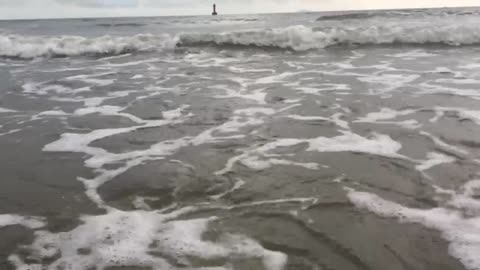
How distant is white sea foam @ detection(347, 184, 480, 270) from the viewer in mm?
2684

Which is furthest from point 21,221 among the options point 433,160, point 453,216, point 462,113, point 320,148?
point 462,113

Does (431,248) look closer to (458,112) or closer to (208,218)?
(208,218)

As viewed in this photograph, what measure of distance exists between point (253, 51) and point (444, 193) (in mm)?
10782

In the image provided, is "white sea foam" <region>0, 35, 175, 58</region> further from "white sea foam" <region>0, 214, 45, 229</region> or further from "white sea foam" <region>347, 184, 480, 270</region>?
"white sea foam" <region>347, 184, 480, 270</region>

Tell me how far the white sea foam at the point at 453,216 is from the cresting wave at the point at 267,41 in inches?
424

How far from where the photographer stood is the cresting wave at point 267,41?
45.5 feet

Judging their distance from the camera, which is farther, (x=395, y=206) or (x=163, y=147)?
(x=163, y=147)

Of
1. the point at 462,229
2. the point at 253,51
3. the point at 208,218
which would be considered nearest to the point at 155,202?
the point at 208,218

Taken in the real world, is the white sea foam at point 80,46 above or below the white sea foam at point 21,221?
above

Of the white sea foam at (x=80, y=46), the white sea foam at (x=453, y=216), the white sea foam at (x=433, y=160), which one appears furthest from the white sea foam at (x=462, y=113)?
the white sea foam at (x=80, y=46)

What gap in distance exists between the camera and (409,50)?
1241 centimetres

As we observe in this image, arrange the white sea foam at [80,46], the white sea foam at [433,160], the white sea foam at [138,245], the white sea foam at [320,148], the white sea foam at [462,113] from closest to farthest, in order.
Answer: the white sea foam at [138,245] < the white sea foam at [433,160] < the white sea foam at [320,148] < the white sea foam at [462,113] < the white sea foam at [80,46]

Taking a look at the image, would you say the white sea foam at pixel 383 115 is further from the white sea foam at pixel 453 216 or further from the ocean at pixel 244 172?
the white sea foam at pixel 453 216

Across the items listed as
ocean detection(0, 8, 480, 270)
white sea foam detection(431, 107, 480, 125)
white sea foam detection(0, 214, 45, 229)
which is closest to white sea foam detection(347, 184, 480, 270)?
ocean detection(0, 8, 480, 270)
